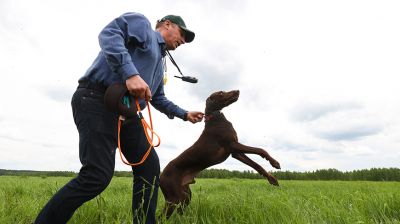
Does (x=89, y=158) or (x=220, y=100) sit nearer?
(x=89, y=158)

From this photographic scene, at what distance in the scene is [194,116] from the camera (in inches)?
173

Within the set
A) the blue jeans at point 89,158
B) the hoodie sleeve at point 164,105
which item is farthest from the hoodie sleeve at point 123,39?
the hoodie sleeve at point 164,105

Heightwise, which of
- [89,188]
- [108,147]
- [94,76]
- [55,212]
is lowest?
[55,212]

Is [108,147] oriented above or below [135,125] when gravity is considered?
below

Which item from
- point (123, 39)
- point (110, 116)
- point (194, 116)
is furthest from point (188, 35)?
point (110, 116)

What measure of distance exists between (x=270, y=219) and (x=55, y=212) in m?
1.70

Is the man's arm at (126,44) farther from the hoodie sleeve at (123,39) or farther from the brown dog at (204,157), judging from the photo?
the brown dog at (204,157)

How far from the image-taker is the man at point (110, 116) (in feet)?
8.78

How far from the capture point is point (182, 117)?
170 inches

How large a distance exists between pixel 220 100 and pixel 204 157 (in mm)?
986

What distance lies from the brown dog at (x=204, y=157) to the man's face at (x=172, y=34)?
209 centimetres

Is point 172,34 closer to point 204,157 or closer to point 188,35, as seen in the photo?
point 188,35

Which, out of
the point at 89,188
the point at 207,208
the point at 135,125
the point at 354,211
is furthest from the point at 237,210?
the point at 89,188

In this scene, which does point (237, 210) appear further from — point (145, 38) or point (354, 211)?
point (145, 38)
